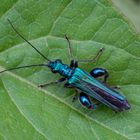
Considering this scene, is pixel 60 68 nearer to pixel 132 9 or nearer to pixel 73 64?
pixel 73 64

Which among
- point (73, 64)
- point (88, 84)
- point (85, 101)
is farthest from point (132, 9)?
point (85, 101)

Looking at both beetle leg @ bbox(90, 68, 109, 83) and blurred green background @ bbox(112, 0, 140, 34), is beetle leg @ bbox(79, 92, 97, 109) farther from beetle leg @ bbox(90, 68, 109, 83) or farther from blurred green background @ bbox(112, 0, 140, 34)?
blurred green background @ bbox(112, 0, 140, 34)

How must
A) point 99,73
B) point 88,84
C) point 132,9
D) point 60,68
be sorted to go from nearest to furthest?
1. point 99,73
2. point 60,68
3. point 88,84
4. point 132,9

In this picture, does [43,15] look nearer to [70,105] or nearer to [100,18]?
[100,18]

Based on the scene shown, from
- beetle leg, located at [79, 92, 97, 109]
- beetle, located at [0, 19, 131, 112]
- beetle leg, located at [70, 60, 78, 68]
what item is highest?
beetle leg, located at [70, 60, 78, 68]

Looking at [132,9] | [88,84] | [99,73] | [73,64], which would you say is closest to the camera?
[99,73]

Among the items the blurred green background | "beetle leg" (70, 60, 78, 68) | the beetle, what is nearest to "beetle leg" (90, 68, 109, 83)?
the beetle

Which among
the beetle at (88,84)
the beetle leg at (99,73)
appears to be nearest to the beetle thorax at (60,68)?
the beetle at (88,84)
